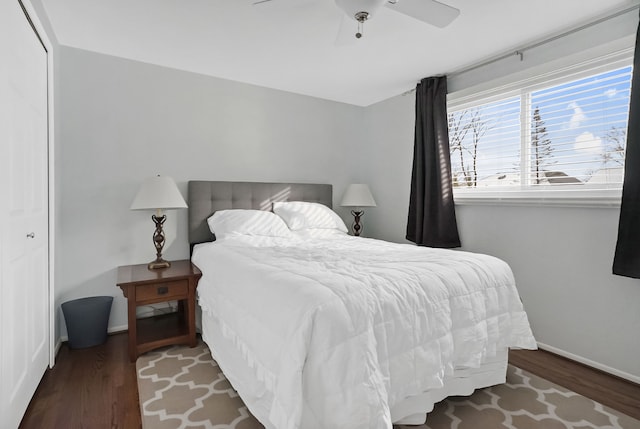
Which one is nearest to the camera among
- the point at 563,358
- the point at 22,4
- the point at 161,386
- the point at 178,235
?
the point at 22,4

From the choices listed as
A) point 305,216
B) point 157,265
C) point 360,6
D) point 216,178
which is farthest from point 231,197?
point 360,6

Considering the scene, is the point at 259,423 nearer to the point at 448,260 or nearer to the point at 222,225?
the point at 448,260

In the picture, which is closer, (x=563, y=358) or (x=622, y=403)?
(x=622, y=403)

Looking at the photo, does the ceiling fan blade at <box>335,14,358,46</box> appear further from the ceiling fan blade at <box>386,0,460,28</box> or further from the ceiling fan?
the ceiling fan blade at <box>386,0,460,28</box>

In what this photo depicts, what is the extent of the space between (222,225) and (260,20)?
167 centimetres

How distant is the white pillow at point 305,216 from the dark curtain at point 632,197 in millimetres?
2213

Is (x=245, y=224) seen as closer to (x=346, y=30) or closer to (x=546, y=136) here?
(x=346, y=30)

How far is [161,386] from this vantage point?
6.88 ft

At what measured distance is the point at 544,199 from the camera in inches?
104

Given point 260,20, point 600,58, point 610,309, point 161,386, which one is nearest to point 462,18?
point 600,58

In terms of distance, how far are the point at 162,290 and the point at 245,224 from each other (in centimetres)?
88

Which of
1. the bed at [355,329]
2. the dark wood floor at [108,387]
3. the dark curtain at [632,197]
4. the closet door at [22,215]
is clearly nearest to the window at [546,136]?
the dark curtain at [632,197]

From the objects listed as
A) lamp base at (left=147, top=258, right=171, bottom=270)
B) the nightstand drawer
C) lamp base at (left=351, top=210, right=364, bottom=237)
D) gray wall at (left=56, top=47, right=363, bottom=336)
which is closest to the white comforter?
the nightstand drawer

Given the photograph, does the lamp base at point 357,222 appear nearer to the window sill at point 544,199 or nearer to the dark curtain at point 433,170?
the dark curtain at point 433,170
